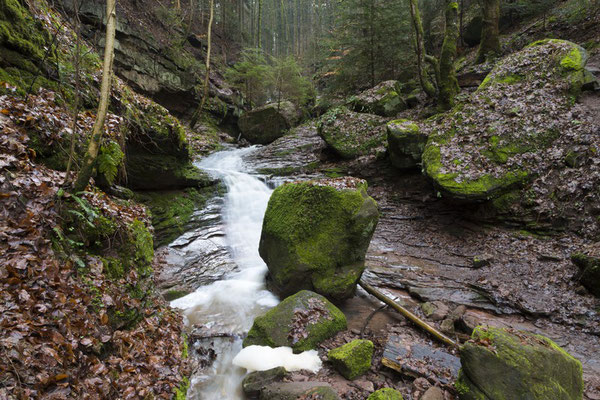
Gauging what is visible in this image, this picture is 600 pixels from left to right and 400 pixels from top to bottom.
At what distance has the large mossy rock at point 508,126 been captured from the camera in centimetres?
805

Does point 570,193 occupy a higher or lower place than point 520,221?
higher

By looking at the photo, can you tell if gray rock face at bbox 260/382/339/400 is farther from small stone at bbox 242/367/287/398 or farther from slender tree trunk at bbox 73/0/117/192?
slender tree trunk at bbox 73/0/117/192

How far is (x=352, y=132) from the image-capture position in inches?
506

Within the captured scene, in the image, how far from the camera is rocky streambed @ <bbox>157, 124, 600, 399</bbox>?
420 centimetres

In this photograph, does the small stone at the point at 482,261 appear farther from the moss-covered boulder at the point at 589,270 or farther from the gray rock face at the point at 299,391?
the gray rock face at the point at 299,391

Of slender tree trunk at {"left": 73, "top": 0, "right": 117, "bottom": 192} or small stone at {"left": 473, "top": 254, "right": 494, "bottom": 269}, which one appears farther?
small stone at {"left": 473, "top": 254, "right": 494, "bottom": 269}

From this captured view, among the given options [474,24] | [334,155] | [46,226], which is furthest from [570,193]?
[474,24]

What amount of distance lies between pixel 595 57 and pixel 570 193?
6.38 m

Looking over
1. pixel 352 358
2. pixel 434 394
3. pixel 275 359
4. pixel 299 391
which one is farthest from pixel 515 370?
pixel 275 359

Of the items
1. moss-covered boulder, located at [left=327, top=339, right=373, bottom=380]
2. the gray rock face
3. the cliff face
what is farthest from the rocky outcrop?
the cliff face

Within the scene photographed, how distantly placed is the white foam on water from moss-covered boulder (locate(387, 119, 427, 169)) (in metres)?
7.70

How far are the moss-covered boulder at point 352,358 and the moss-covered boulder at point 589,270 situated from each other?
14.8ft

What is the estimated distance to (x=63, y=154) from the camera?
14.7ft

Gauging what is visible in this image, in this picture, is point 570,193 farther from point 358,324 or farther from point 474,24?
point 474,24
